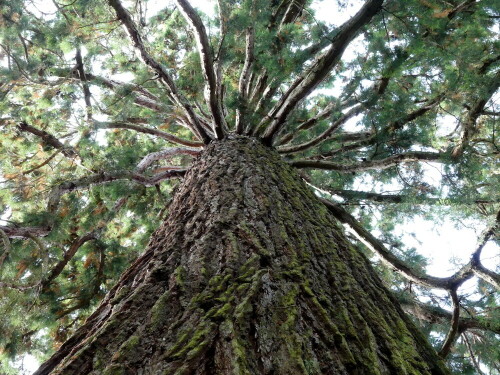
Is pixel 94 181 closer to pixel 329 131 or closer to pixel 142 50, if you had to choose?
pixel 142 50

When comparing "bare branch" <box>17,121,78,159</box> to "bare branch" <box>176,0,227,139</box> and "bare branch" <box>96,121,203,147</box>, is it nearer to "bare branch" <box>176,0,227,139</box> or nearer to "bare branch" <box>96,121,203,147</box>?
"bare branch" <box>96,121,203,147</box>

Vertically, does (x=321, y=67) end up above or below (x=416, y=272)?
above

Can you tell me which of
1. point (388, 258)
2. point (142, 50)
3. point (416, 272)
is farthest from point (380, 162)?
point (142, 50)

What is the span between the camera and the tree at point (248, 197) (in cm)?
112

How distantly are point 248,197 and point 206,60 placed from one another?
1765mm

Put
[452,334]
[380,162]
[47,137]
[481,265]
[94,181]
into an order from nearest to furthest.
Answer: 1. [452,334]
2. [481,265]
3. [94,181]
4. [47,137]
5. [380,162]

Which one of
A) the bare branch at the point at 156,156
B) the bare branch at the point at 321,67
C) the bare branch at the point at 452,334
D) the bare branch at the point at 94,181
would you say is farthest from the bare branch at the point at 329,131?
the bare branch at the point at 452,334

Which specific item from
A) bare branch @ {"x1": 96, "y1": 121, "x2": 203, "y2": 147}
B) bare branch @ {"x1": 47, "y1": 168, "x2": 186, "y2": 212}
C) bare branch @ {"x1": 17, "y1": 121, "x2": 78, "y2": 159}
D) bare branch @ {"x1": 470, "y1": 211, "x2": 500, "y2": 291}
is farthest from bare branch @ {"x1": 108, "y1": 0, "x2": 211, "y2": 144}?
bare branch @ {"x1": 470, "y1": 211, "x2": 500, "y2": 291}

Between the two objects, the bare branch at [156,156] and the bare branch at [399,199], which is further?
the bare branch at [156,156]

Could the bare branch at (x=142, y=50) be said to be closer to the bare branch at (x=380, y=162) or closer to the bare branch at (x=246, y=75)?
the bare branch at (x=246, y=75)

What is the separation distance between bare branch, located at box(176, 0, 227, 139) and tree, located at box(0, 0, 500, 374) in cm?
2

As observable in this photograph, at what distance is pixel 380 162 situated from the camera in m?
4.02

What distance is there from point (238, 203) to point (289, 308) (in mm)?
865

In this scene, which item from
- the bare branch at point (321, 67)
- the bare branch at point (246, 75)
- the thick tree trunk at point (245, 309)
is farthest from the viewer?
the bare branch at point (246, 75)
